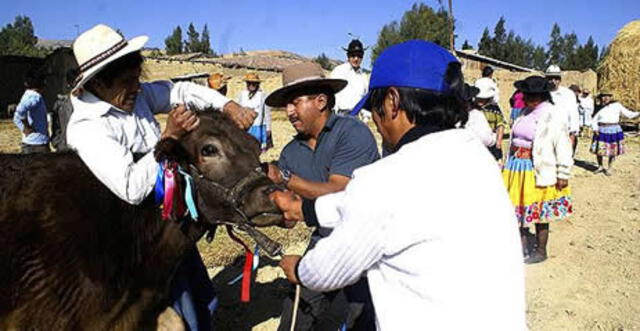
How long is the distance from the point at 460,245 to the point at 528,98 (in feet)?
18.3

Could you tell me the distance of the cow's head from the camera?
312 cm

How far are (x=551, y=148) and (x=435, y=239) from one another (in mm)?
5528

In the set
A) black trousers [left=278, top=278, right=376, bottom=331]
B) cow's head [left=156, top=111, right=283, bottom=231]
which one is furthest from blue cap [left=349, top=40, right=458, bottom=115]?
black trousers [left=278, top=278, right=376, bottom=331]

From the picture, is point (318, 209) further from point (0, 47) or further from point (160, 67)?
point (0, 47)

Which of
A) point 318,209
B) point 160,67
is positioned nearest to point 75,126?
point 318,209

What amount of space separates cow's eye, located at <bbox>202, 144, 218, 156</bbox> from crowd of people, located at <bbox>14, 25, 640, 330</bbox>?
20 cm

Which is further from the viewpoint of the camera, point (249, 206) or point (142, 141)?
point (142, 141)

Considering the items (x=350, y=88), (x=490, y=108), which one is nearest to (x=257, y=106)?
(x=350, y=88)

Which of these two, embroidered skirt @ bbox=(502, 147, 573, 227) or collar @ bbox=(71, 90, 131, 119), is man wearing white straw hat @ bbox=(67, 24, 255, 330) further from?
embroidered skirt @ bbox=(502, 147, 573, 227)

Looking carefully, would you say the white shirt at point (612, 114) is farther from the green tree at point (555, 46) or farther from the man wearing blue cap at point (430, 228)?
the green tree at point (555, 46)

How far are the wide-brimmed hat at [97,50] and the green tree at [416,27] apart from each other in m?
63.3

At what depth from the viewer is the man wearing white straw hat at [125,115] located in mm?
2842

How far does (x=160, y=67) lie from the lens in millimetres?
38688

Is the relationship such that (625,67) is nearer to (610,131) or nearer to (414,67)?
(610,131)
